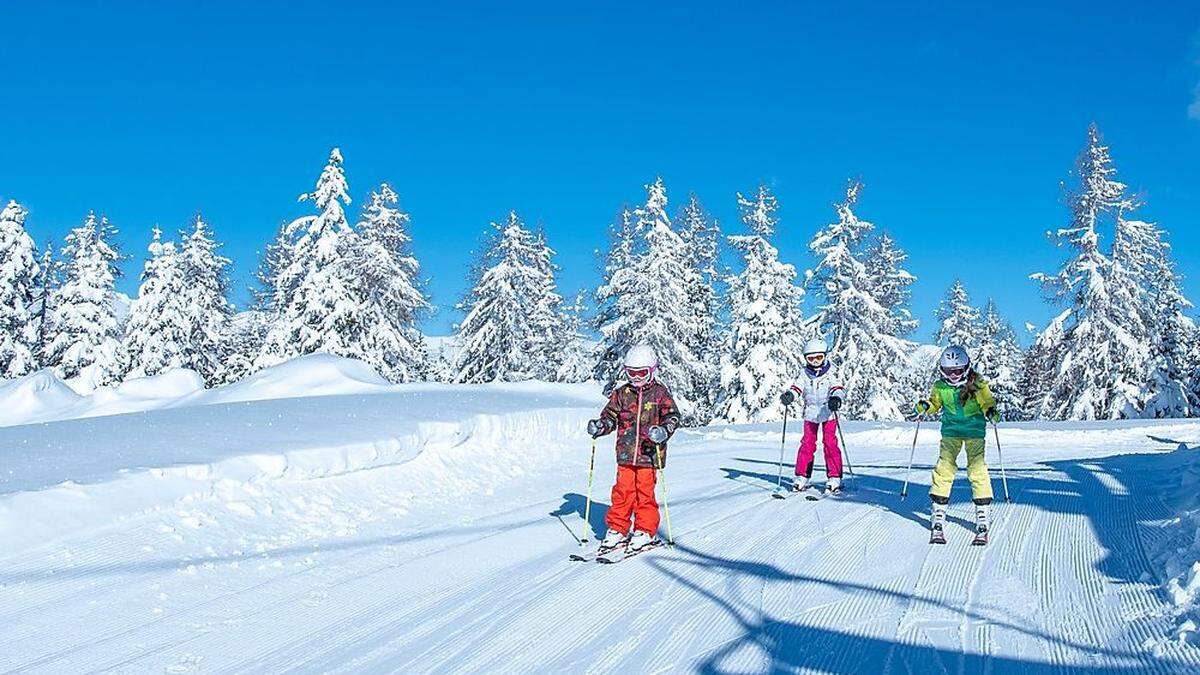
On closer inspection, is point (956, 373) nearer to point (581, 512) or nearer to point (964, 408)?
point (964, 408)

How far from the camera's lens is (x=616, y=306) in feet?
108

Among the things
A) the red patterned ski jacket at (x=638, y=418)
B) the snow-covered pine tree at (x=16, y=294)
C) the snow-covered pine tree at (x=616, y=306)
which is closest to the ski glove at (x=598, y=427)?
the red patterned ski jacket at (x=638, y=418)

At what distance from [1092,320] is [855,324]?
858 cm

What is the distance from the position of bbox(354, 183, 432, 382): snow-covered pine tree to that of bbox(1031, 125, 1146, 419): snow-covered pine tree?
26.1 m

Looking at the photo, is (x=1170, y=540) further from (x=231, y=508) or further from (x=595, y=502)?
(x=231, y=508)

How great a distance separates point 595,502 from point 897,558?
14.2 feet

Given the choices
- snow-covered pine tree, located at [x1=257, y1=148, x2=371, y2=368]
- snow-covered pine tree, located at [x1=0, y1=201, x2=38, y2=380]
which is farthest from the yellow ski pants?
snow-covered pine tree, located at [x1=0, y1=201, x2=38, y2=380]

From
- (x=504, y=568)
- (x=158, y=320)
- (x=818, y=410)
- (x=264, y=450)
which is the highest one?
(x=158, y=320)

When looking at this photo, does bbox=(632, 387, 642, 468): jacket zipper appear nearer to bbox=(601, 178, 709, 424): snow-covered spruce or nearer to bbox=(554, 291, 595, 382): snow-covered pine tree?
bbox=(601, 178, 709, 424): snow-covered spruce

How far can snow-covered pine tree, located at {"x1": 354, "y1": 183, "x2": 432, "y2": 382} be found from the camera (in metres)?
33.0

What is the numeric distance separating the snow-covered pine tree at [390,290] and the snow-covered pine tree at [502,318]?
244cm

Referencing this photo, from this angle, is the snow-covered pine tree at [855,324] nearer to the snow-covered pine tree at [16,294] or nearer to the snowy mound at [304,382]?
the snowy mound at [304,382]

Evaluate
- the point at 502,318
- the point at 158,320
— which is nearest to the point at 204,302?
the point at 158,320

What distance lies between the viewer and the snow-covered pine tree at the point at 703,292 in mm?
37250
